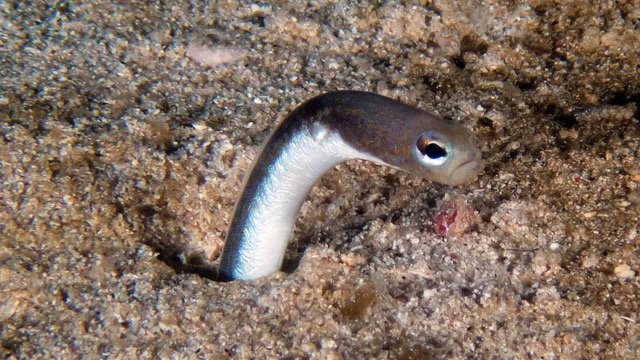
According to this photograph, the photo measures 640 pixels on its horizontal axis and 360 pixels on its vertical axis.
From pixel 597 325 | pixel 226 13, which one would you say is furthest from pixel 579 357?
pixel 226 13

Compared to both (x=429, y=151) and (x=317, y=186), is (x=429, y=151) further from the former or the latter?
(x=317, y=186)

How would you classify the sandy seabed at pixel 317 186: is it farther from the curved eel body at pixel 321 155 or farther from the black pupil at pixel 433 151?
the black pupil at pixel 433 151

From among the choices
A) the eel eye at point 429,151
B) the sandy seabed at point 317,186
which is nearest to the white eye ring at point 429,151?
the eel eye at point 429,151

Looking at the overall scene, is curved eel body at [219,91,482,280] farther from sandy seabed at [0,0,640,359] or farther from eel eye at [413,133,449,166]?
sandy seabed at [0,0,640,359]

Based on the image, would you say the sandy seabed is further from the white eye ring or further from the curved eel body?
the white eye ring

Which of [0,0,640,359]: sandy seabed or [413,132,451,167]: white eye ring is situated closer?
[413,132,451,167]: white eye ring

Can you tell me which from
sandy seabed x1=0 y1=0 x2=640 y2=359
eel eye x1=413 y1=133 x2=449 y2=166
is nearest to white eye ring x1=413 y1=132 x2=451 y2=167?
eel eye x1=413 y1=133 x2=449 y2=166

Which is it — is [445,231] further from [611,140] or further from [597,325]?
[611,140]
